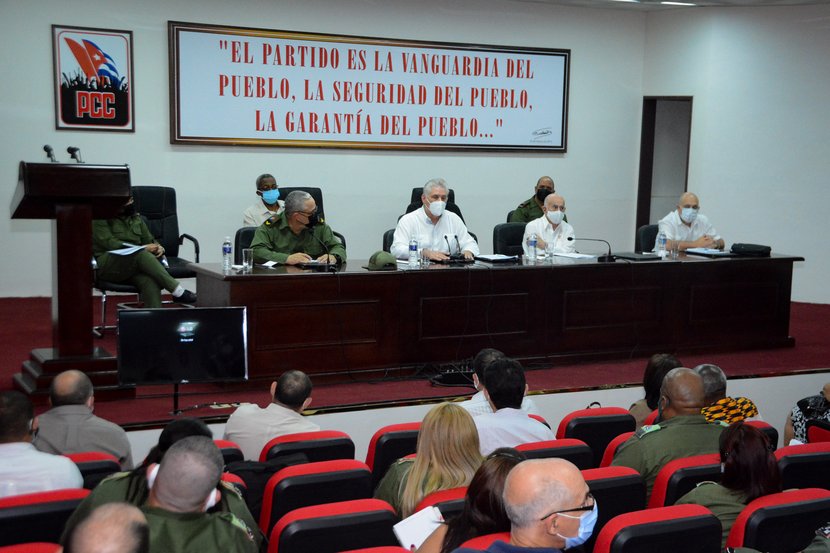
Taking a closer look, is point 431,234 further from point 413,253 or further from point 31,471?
point 31,471

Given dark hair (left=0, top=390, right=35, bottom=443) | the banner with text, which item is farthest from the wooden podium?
the banner with text

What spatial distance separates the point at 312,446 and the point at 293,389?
415mm

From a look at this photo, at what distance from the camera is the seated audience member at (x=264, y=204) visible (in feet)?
24.9

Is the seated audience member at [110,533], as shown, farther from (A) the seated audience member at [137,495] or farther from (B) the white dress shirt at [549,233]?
(B) the white dress shirt at [549,233]

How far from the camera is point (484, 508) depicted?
2.12 m

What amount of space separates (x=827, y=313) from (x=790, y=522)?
715 centimetres

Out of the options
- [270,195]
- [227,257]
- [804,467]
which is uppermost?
[270,195]

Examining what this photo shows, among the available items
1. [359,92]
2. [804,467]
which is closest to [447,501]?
[804,467]

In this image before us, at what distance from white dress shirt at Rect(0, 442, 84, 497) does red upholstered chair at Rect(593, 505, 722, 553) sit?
5.18 feet

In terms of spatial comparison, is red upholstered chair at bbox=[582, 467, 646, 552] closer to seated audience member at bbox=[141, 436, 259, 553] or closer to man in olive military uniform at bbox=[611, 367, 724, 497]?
man in olive military uniform at bbox=[611, 367, 724, 497]

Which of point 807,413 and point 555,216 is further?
point 555,216

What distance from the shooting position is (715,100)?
9641mm

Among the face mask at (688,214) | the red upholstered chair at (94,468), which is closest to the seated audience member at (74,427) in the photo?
the red upholstered chair at (94,468)

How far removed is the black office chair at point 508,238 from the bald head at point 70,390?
4.61 m
